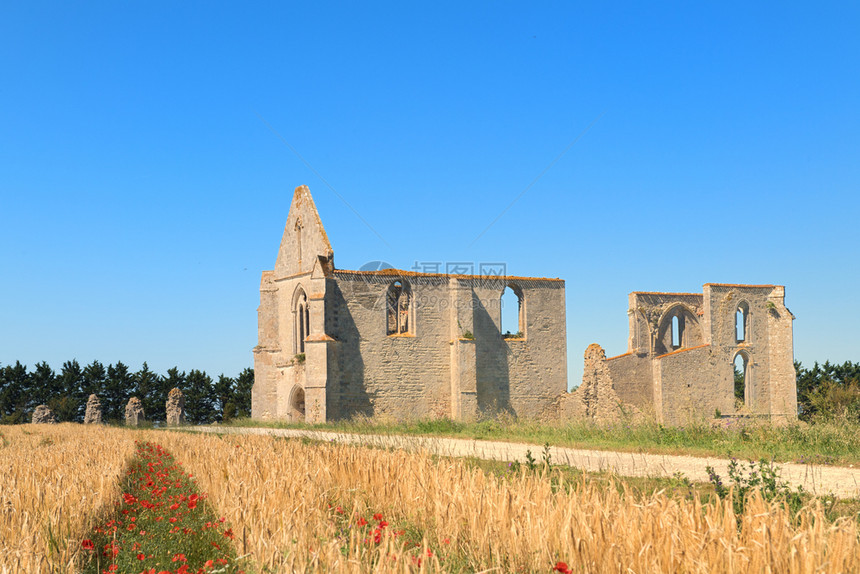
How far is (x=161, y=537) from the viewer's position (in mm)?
5781

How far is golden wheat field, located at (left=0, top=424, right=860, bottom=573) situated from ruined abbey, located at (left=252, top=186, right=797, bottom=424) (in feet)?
61.9

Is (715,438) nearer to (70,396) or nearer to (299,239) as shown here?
(299,239)

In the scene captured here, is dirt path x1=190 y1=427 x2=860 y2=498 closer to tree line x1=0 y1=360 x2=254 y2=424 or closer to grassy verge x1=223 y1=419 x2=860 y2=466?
grassy verge x1=223 y1=419 x2=860 y2=466

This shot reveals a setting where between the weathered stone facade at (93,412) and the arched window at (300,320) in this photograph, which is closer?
the arched window at (300,320)

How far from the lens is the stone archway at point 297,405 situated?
2791cm

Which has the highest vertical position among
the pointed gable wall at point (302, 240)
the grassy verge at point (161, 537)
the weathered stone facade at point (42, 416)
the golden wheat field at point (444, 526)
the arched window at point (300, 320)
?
the pointed gable wall at point (302, 240)

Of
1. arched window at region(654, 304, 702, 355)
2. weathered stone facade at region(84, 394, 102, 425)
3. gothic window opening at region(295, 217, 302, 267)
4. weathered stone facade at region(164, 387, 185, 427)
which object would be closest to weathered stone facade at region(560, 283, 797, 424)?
arched window at region(654, 304, 702, 355)

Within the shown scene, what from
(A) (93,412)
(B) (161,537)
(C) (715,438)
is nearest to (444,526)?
(B) (161,537)

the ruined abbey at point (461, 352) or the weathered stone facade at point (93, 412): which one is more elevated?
the ruined abbey at point (461, 352)

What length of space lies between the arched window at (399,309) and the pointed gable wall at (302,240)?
2.99 m

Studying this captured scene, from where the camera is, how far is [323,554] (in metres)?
4.03

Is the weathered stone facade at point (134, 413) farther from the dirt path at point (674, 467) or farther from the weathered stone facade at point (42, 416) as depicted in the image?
the dirt path at point (674, 467)

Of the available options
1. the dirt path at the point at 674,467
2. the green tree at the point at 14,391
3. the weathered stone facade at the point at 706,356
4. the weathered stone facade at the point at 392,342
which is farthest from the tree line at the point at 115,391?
the dirt path at the point at 674,467

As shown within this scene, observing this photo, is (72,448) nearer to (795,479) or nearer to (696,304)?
(795,479)
